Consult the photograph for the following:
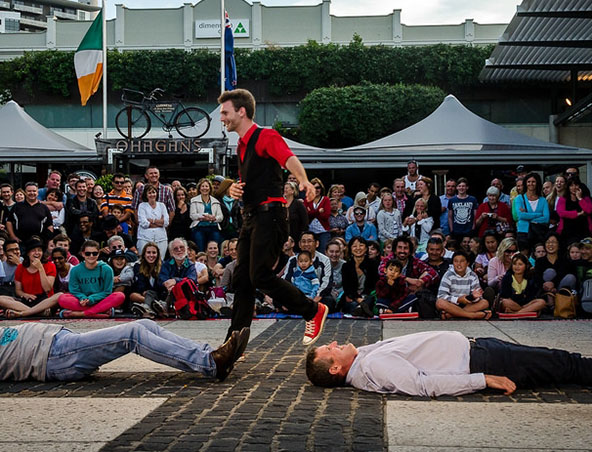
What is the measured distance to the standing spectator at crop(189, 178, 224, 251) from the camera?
13078 mm

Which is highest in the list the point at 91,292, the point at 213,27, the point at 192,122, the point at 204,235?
the point at 213,27

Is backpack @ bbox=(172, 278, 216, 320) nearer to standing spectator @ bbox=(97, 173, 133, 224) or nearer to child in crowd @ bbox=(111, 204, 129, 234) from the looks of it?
child in crowd @ bbox=(111, 204, 129, 234)

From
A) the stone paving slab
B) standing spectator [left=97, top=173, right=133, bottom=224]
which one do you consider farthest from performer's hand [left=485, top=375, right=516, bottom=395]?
standing spectator [left=97, top=173, right=133, bottom=224]

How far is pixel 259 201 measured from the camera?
18.8 feet

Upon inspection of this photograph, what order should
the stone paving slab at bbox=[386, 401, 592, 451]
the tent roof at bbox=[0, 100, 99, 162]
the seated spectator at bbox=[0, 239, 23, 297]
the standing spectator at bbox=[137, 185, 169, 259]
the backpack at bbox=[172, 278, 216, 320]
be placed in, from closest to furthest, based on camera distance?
the stone paving slab at bbox=[386, 401, 592, 451] < the backpack at bbox=[172, 278, 216, 320] < the seated spectator at bbox=[0, 239, 23, 297] < the standing spectator at bbox=[137, 185, 169, 259] < the tent roof at bbox=[0, 100, 99, 162]

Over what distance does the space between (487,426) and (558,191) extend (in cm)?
900

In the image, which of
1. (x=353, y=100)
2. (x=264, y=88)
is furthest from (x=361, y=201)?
(x=264, y=88)

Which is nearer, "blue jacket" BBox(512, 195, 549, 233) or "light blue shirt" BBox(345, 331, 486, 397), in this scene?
"light blue shirt" BBox(345, 331, 486, 397)

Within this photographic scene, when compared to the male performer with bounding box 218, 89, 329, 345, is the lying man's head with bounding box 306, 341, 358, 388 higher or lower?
lower

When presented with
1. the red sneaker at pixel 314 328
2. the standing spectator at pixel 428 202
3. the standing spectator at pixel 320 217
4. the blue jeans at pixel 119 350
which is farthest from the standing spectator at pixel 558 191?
the blue jeans at pixel 119 350

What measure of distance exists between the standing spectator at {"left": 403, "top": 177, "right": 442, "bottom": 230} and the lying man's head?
8.34m

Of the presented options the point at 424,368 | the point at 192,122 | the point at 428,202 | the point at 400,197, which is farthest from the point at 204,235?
the point at 424,368

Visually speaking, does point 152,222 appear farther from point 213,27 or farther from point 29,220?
point 213,27

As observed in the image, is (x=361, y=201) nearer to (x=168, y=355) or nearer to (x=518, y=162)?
(x=518, y=162)
